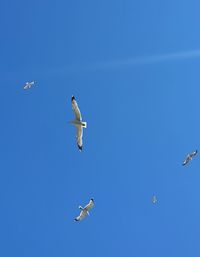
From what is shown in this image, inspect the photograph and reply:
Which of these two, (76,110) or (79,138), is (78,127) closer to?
(76,110)

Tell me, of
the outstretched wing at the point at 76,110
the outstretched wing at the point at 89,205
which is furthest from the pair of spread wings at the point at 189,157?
the outstretched wing at the point at 76,110

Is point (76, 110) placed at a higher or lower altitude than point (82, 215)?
higher

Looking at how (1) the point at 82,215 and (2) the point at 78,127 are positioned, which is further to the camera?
(1) the point at 82,215

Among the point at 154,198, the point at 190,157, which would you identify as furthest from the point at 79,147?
the point at 190,157

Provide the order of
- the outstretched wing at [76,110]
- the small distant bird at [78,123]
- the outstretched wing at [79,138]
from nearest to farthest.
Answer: the outstretched wing at [76,110]
the small distant bird at [78,123]
the outstretched wing at [79,138]

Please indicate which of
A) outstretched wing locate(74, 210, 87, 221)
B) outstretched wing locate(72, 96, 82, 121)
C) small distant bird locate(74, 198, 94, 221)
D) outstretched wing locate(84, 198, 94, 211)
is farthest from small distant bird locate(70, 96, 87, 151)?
outstretched wing locate(74, 210, 87, 221)

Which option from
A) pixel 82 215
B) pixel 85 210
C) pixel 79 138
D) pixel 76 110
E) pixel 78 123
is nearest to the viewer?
pixel 76 110

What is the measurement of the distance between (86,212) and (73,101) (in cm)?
1394

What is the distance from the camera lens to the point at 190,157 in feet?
200

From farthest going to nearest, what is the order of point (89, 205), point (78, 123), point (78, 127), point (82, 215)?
point (82, 215)
point (89, 205)
point (78, 127)
point (78, 123)

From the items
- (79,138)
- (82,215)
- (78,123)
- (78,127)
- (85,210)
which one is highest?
(79,138)

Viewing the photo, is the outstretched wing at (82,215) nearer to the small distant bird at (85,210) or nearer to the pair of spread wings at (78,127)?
the small distant bird at (85,210)

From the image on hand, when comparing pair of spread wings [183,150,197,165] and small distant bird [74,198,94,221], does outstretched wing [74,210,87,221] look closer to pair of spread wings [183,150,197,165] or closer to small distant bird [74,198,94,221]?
small distant bird [74,198,94,221]

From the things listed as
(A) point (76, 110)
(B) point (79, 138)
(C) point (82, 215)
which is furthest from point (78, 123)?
(C) point (82, 215)
